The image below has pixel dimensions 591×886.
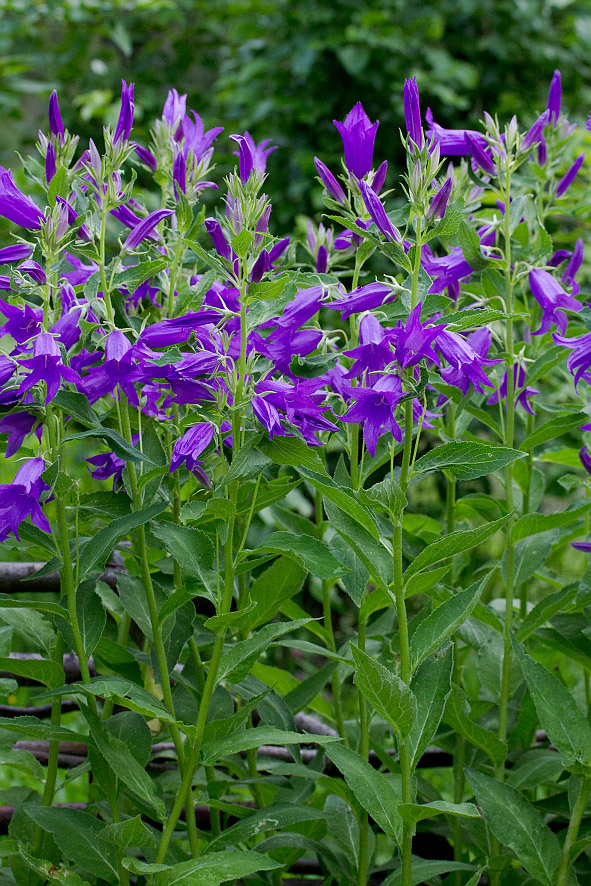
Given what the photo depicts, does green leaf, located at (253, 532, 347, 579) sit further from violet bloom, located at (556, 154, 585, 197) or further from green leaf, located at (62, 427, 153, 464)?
violet bloom, located at (556, 154, 585, 197)

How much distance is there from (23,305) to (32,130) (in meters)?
4.06

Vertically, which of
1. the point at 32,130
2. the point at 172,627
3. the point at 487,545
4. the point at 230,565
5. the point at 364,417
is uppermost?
the point at 364,417

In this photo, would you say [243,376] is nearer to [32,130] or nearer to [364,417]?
[364,417]

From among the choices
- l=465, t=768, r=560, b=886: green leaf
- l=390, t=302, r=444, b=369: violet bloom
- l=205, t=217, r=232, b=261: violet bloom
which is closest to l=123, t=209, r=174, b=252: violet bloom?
l=205, t=217, r=232, b=261: violet bloom

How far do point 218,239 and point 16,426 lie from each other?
11.5 inches

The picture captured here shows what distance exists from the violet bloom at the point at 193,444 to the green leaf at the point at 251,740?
27 cm

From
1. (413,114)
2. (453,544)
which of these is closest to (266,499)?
(453,544)

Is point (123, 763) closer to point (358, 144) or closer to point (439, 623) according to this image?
point (439, 623)

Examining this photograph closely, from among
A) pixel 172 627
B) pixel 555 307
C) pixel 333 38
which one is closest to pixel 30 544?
pixel 172 627

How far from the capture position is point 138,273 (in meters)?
0.91

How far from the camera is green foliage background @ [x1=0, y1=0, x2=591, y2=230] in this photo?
3711mm

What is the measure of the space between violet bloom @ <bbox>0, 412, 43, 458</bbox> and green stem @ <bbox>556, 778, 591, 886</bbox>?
2.37ft

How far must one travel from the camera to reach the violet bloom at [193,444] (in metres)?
0.85

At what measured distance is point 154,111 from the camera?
14.5 feet
